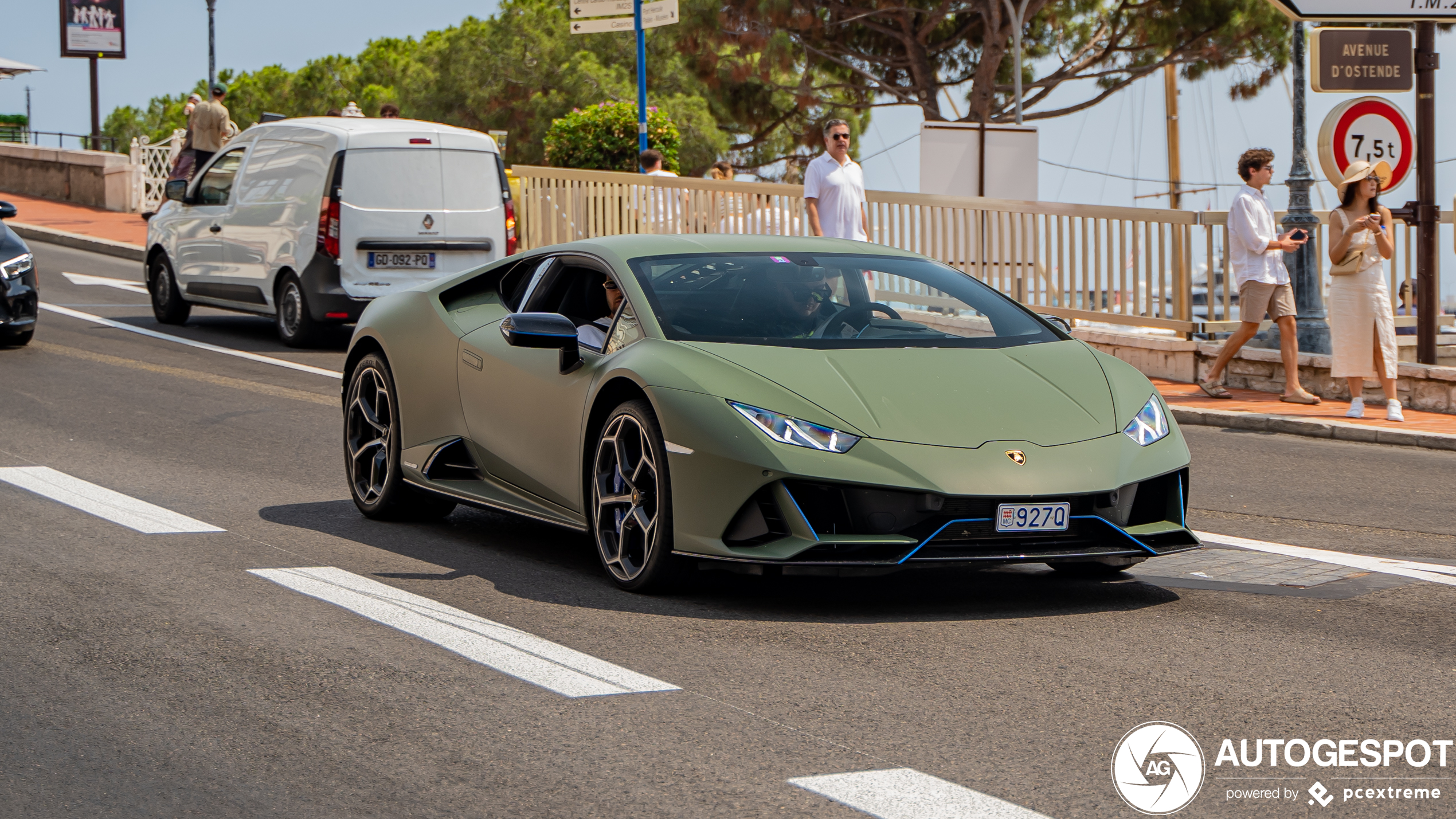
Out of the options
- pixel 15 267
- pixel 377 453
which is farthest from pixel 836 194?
pixel 377 453

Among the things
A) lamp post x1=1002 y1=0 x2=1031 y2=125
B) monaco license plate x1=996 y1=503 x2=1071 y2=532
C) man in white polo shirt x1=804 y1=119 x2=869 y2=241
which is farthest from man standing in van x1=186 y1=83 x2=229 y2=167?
monaco license plate x1=996 y1=503 x2=1071 y2=532

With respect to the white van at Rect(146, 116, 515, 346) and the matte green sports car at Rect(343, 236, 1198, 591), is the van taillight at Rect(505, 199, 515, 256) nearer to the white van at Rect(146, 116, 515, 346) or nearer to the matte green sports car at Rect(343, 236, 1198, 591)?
the white van at Rect(146, 116, 515, 346)

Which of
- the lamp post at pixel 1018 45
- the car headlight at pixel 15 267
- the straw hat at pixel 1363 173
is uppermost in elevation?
the lamp post at pixel 1018 45

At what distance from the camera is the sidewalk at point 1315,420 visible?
11.7 m

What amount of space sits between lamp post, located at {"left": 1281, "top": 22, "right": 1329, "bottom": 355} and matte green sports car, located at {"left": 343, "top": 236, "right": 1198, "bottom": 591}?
851cm

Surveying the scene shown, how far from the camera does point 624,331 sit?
659 cm

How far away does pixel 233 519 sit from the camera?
7.89m

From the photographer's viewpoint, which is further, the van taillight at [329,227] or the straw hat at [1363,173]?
the van taillight at [329,227]

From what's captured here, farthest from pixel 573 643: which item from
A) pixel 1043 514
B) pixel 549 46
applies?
pixel 549 46

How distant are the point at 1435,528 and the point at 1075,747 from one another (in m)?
4.45

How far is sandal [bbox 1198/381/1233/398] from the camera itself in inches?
532

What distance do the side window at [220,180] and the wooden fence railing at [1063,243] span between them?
4.89 meters

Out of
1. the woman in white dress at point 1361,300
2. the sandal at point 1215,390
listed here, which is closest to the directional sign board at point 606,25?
the sandal at point 1215,390

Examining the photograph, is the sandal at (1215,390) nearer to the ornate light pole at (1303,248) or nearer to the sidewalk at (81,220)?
the ornate light pole at (1303,248)
